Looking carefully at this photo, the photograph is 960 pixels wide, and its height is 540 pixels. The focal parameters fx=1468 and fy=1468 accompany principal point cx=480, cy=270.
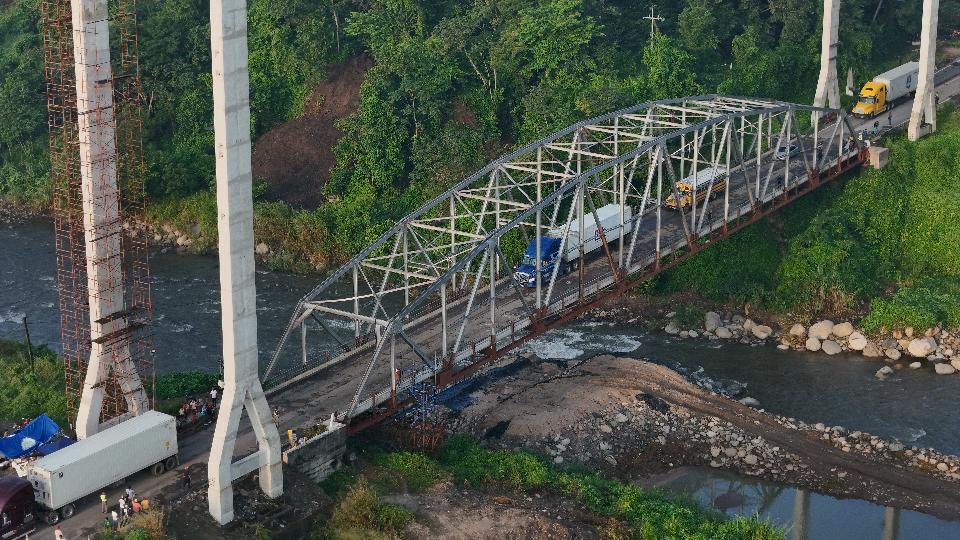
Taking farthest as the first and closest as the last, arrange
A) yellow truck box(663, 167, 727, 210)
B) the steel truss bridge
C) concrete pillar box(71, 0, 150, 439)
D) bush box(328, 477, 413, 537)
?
yellow truck box(663, 167, 727, 210)
the steel truss bridge
concrete pillar box(71, 0, 150, 439)
bush box(328, 477, 413, 537)

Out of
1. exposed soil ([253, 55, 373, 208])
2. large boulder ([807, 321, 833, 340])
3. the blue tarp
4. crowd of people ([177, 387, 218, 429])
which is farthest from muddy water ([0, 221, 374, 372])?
large boulder ([807, 321, 833, 340])

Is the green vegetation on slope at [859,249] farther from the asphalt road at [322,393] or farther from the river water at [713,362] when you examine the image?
the asphalt road at [322,393]

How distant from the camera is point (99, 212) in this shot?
48625 mm

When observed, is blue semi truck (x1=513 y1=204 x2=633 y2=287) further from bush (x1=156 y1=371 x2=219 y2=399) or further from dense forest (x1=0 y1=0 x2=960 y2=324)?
bush (x1=156 y1=371 x2=219 y2=399)

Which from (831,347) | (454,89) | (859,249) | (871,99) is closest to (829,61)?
(871,99)

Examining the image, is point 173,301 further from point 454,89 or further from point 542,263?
point 454,89

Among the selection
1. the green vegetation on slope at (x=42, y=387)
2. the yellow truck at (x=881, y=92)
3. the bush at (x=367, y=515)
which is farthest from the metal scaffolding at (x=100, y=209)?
the yellow truck at (x=881, y=92)

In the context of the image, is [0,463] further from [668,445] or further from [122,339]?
[668,445]

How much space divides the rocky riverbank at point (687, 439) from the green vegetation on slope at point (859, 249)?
11335 millimetres

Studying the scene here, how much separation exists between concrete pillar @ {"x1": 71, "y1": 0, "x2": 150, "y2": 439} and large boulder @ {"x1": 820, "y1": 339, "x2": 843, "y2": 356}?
32.3 meters

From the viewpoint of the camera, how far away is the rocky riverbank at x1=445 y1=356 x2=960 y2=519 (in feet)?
185

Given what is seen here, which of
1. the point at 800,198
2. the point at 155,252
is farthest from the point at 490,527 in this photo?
the point at 155,252

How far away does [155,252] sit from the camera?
8244cm

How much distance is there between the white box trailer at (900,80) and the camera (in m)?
81.8
